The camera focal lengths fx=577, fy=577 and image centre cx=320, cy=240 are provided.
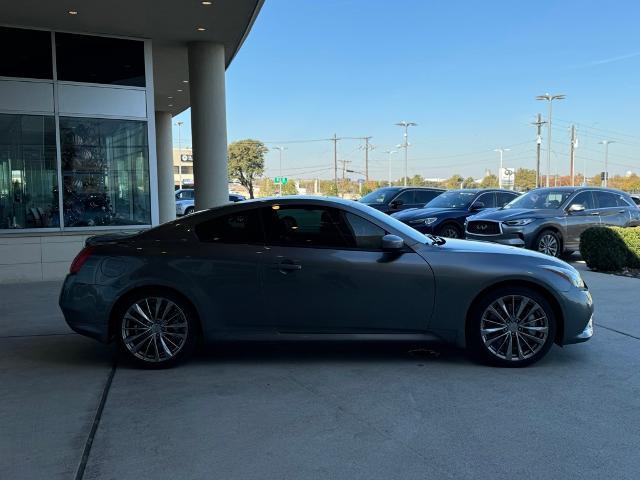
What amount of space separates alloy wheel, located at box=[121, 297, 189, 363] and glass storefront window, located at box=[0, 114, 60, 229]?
6.27 meters

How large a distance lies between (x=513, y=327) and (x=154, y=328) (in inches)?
122

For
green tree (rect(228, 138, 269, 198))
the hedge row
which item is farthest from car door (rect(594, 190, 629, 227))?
green tree (rect(228, 138, 269, 198))

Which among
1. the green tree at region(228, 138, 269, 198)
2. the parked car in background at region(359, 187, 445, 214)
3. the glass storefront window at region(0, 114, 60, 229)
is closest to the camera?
the glass storefront window at region(0, 114, 60, 229)

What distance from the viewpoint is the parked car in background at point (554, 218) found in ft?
38.4

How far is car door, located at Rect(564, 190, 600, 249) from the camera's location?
1194 centimetres

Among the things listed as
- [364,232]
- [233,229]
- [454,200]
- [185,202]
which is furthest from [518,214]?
[185,202]

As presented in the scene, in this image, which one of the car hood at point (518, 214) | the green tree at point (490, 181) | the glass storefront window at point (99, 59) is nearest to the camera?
the glass storefront window at point (99, 59)

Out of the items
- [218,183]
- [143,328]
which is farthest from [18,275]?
[143,328]

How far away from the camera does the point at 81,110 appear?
10438 mm

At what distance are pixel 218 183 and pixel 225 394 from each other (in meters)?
8.13

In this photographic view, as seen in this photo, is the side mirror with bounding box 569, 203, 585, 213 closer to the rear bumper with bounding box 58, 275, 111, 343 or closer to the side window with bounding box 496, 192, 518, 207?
the side window with bounding box 496, 192, 518, 207

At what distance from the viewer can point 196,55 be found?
11781 millimetres

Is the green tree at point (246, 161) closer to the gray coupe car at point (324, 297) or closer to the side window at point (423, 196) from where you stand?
the side window at point (423, 196)

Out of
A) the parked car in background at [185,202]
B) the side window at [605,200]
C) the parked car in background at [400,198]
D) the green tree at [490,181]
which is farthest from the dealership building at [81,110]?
the green tree at [490,181]
